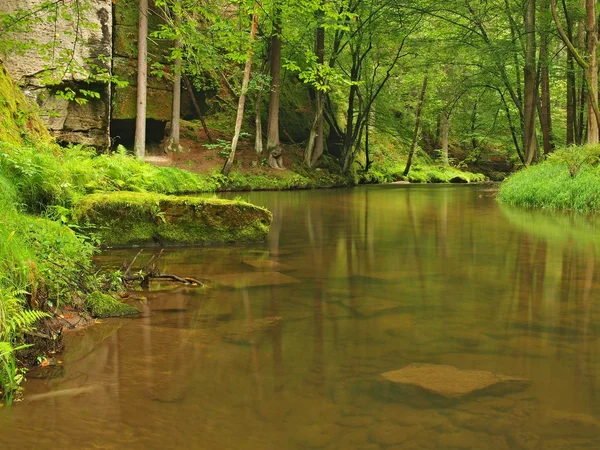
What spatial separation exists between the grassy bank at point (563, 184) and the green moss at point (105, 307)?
13.4 metres

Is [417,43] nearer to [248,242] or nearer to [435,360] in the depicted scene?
[248,242]

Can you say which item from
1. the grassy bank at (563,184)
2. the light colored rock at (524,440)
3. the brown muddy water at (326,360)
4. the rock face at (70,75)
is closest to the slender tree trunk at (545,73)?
the grassy bank at (563,184)

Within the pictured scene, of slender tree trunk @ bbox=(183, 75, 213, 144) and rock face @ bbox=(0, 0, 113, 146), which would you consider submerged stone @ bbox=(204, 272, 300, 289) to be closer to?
rock face @ bbox=(0, 0, 113, 146)

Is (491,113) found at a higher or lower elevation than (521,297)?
higher

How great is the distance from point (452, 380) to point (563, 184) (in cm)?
1433

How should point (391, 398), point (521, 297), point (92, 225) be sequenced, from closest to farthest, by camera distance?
point (391, 398), point (521, 297), point (92, 225)

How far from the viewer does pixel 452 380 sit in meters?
3.52

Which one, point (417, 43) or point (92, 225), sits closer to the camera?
point (92, 225)

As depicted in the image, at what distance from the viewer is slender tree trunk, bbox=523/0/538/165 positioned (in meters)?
21.6

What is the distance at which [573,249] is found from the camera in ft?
29.0

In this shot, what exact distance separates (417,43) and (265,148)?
9.19 m

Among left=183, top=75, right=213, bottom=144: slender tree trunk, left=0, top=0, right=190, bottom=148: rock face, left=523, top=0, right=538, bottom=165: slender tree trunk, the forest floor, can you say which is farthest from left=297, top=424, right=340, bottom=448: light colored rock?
left=183, top=75, right=213, bottom=144: slender tree trunk

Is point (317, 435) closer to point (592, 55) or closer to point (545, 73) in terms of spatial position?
point (592, 55)

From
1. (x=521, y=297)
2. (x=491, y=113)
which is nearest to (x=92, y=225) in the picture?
(x=521, y=297)
